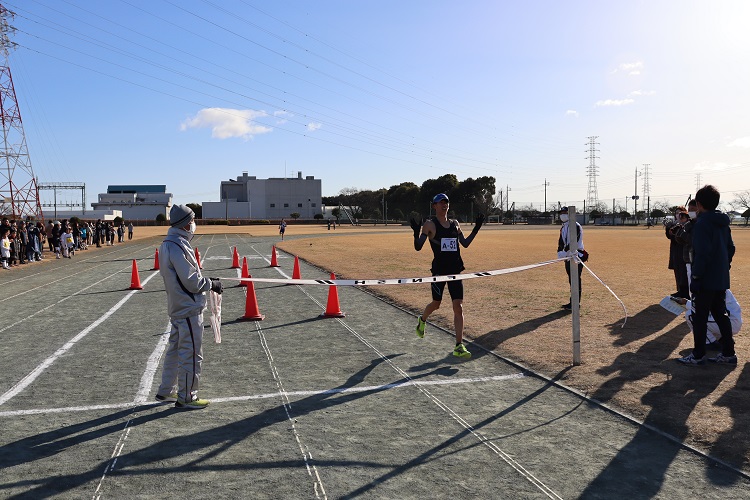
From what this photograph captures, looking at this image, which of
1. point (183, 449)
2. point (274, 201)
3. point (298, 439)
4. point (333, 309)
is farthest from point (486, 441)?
point (274, 201)

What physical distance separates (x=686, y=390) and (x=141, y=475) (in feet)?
16.0

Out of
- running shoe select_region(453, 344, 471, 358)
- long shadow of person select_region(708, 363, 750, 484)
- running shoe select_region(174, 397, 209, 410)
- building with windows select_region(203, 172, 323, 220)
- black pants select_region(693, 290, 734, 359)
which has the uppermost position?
building with windows select_region(203, 172, 323, 220)

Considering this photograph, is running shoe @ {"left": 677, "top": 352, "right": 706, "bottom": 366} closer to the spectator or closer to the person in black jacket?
the person in black jacket

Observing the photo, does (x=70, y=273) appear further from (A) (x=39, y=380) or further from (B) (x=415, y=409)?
(B) (x=415, y=409)

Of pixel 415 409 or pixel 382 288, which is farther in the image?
pixel 382 288

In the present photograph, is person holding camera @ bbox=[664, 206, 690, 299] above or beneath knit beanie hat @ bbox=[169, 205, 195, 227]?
beneath

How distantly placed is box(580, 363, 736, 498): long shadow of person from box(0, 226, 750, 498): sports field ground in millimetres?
18

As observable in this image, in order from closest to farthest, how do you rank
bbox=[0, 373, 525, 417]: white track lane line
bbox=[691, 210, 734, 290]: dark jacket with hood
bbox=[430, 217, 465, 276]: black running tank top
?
bbox=[0, 373, 525, 417]: white track lane line
bbox=[691, 210, 734, 290]: dark jacket with hood
bbox=[430, 217, 465, 276]: black running tank top

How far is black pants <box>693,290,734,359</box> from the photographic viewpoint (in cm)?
654

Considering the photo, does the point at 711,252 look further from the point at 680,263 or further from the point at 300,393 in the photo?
the point at 300,393

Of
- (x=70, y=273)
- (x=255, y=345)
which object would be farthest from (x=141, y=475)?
(x=70, y=273)

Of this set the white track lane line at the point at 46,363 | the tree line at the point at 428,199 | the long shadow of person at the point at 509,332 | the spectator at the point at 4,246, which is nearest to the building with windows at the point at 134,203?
the tree line at the point at 428,199

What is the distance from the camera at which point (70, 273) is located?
19.7 m

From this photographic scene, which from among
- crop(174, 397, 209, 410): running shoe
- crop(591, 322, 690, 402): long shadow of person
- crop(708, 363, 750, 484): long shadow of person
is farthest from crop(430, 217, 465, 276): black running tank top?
crop(174, 397, 209, 410): running shoe
